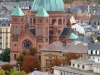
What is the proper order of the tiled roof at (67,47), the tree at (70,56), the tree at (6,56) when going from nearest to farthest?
the tree at (70,56) → the tiled roof at (67,47) → the tree at (6,56)

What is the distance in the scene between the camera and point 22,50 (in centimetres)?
13938

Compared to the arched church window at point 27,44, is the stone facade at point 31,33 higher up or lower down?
higher up

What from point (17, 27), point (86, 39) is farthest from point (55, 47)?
point (86, 39)

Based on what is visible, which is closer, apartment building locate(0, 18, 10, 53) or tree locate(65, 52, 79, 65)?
tree locate(65, 52, 79, 65)

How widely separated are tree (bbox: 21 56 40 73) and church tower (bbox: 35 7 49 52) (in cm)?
993

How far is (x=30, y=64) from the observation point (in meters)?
124

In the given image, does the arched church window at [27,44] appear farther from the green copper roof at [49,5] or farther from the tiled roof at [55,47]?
the tiled roof at [55,47]

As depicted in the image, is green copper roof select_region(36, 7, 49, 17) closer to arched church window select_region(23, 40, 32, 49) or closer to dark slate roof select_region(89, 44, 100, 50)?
arched church window select_region(23, 40, 32, 49)

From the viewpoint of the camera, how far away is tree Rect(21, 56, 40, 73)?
122875 millimetres

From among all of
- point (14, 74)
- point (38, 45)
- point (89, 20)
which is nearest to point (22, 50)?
point (38, 45)

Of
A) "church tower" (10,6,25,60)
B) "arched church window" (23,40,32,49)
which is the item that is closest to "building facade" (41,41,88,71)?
"arched church window" (23,40,32,49)

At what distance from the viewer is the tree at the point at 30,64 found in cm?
12288

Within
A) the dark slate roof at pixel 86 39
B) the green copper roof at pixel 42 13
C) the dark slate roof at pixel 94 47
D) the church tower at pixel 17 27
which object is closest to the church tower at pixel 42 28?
the green copper roof at pixel 42 13

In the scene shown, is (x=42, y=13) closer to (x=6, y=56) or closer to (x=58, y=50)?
(x=58, y=50)
